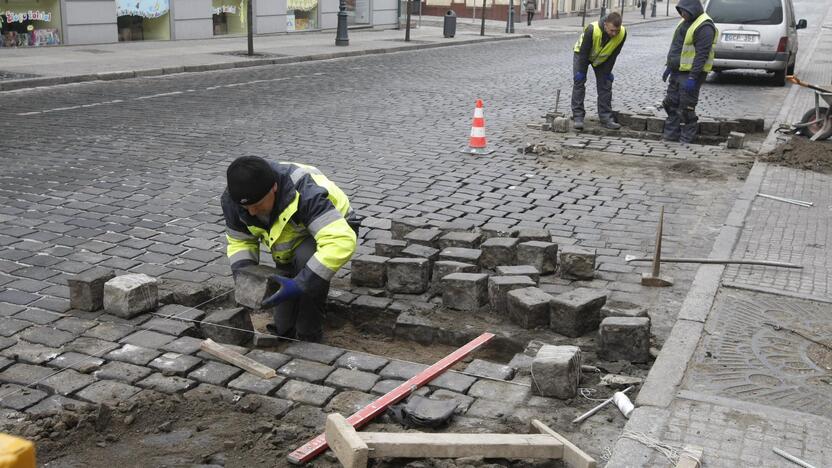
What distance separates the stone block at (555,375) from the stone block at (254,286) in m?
1.54

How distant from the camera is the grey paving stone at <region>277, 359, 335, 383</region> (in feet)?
15.1

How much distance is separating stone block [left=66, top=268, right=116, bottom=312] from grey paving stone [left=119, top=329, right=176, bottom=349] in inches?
20.0

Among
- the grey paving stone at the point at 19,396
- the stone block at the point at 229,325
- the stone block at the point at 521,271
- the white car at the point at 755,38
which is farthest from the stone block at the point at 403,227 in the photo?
the white car at the point at 755,38

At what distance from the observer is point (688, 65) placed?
476 inches

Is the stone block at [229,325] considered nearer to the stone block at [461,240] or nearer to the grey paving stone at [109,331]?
the grey paving stone at [109,331]

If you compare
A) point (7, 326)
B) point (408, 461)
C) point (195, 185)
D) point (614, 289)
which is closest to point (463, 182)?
point (195, 185)

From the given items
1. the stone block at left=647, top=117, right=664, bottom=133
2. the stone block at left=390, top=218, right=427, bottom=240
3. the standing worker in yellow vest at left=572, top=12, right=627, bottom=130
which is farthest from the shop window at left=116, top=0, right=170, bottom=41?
the stone block at left=390, top=218, right=427, bottom=240

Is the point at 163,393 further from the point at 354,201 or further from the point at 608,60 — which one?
the point at 608,60

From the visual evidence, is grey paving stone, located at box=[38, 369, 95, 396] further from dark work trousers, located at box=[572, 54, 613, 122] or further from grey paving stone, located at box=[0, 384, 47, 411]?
dark work trousers, located at box=[572, 54, 613, 122]

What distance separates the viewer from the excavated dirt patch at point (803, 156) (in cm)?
1034

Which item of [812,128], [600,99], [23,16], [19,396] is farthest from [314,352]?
[23,16]

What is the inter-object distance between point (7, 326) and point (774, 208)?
21.6 feet

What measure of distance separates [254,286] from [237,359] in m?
0.49

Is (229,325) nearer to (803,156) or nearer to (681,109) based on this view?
(803,156)
